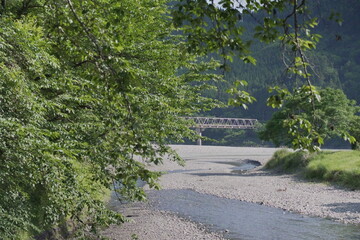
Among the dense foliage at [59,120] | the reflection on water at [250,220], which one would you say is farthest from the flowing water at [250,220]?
the dense foliage at [59,120]

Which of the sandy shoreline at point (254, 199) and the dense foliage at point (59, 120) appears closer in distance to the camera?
the dense foliage at point (59, 120)

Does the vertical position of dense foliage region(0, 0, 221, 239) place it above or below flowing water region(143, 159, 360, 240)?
above

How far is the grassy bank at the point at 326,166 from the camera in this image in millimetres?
29159

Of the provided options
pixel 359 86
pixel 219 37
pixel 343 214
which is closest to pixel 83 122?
pixel 219 37

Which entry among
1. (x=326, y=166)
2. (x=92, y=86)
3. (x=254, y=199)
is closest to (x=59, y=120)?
(x=92, y=86)

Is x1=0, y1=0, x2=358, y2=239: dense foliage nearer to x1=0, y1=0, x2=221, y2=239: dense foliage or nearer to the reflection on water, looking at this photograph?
x1=0, y1=0, x2=221, y2=239: dense foliage

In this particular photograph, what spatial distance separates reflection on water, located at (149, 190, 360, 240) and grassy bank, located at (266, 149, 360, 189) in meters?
9.04

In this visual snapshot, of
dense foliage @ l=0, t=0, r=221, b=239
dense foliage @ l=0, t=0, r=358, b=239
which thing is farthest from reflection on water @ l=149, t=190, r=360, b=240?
dense foliage @ l=0, t=0, r=221, b=239

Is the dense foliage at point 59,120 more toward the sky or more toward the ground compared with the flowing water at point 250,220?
more toward the sky

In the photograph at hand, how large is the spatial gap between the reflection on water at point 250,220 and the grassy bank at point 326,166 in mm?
9044

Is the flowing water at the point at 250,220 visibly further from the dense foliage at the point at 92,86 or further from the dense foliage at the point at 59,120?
the dense foliage at the point at 59,120

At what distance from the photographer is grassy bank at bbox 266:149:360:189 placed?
95.7 ft

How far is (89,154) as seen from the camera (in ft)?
35.3

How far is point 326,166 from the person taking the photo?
33.4m
